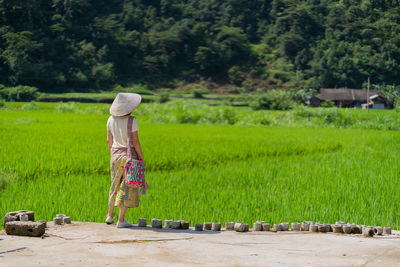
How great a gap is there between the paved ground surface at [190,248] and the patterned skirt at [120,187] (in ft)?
0.82

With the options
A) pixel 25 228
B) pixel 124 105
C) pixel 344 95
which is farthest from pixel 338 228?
pixel 344 95

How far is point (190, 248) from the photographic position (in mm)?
2801

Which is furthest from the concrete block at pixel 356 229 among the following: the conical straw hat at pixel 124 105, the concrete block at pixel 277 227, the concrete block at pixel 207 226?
the conical straw hat at pixel 124 105

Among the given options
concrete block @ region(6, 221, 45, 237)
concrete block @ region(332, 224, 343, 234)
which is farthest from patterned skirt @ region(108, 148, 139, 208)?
concrete block @ region(332, 224, 343, 234)

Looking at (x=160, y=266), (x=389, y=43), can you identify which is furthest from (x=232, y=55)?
(x=160, y=266)

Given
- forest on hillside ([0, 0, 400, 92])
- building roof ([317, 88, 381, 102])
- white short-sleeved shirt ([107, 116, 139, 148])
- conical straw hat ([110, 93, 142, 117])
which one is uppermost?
forest on hillside ([0, 0, 400, 92])

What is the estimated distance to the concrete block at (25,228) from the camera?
10.2 feet

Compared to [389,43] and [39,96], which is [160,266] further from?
[389,43]

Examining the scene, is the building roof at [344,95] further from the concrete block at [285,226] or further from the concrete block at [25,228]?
the concrete block at [25,228]

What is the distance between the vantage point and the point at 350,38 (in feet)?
246

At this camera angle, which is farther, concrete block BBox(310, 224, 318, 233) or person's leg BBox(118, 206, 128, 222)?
person's leg BBox(118, 206, 128, 222)

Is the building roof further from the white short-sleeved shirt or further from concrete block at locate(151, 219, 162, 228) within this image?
concrete block at locate(151, 219, 162, 228)

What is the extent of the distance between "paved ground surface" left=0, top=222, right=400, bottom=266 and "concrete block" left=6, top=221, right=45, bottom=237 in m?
0.05

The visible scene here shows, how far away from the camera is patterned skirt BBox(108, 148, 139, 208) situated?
11.8 ft
